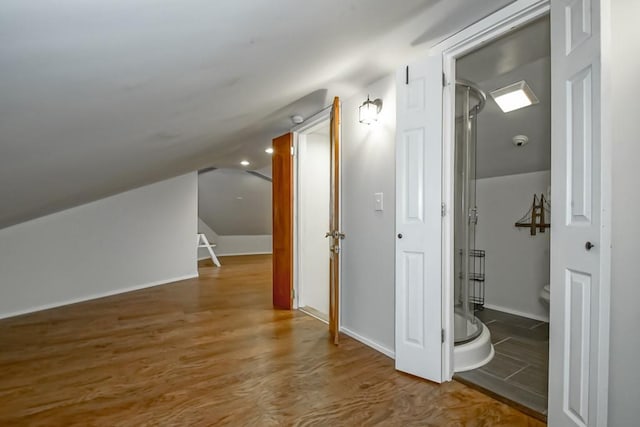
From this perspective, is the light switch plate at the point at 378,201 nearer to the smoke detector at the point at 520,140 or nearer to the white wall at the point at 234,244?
the smoke detector at the point at 520,140

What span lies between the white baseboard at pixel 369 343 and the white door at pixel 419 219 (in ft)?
0.72

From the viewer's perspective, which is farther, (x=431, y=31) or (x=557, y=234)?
(x=431, y=31)

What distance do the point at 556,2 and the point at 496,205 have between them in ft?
7.16

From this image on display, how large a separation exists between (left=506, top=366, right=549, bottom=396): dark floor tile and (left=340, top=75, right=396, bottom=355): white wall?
2.56 feet

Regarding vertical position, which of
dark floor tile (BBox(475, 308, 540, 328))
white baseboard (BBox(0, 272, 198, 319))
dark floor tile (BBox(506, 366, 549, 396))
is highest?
dark floor tile (BBox(506, 366, 549, 396))

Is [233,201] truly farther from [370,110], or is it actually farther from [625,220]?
[625,220]

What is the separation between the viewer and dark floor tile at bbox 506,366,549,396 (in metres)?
1.81

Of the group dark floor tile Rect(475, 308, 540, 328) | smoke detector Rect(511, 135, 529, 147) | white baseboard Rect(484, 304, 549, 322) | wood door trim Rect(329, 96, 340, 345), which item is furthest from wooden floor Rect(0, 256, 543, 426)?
smoke detector Rect(511, 135, 529, 147)

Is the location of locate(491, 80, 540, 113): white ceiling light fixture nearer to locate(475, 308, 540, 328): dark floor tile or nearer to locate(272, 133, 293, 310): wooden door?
locate(475, 308, 540, 328): dark floor tile

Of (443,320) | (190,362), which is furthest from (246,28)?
(190,362)

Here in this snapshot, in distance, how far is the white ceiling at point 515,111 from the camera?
189 cm

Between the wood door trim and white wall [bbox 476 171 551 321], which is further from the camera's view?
white wall [bbox 476 171 551 321]

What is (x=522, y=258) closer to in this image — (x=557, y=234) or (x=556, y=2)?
(x=557, y=234)

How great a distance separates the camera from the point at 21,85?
3.18ft
